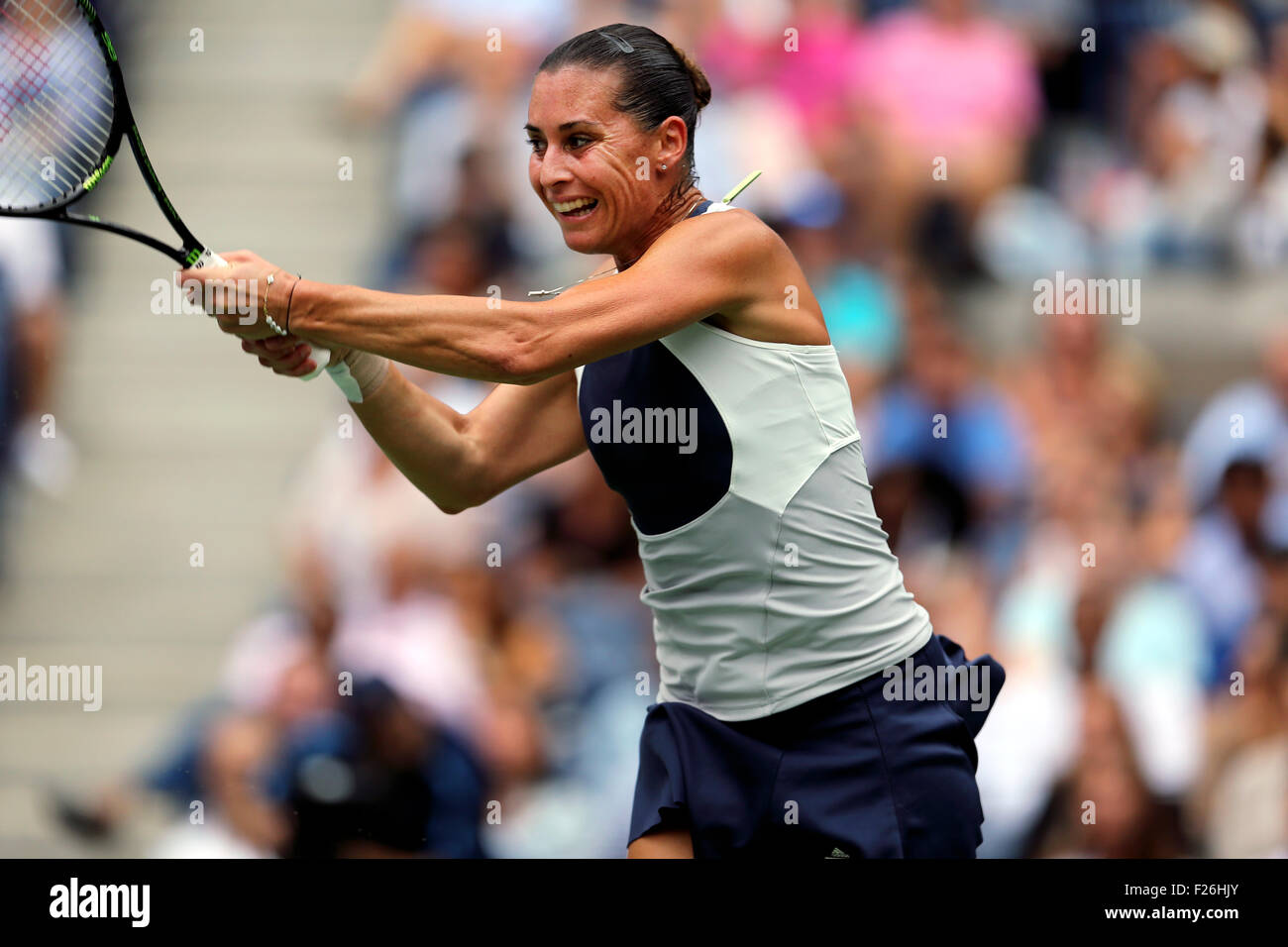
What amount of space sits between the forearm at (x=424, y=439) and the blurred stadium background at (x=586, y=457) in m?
1.87

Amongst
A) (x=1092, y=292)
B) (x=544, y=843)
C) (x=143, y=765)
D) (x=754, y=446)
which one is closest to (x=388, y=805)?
(x=544, y=843)

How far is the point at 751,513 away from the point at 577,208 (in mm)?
567

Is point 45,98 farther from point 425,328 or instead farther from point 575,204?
point 425,328

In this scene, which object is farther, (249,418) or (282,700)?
(249,418)

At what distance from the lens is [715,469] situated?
93.9 inches

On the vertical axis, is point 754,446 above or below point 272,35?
below

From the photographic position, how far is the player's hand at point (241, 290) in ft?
7.70

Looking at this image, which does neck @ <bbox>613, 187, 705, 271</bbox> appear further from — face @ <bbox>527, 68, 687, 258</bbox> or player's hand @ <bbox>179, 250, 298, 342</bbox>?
player's hand @ <bbox>179, 250, 298, 342</bbox>

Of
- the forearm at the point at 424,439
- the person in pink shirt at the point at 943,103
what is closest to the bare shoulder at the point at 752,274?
the forearm at the point at 424,439

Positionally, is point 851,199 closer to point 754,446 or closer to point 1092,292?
point 1092,292

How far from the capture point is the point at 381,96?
5633 mm

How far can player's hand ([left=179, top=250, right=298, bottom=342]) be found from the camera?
2346 mm

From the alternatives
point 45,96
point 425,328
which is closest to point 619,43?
point 425,328
